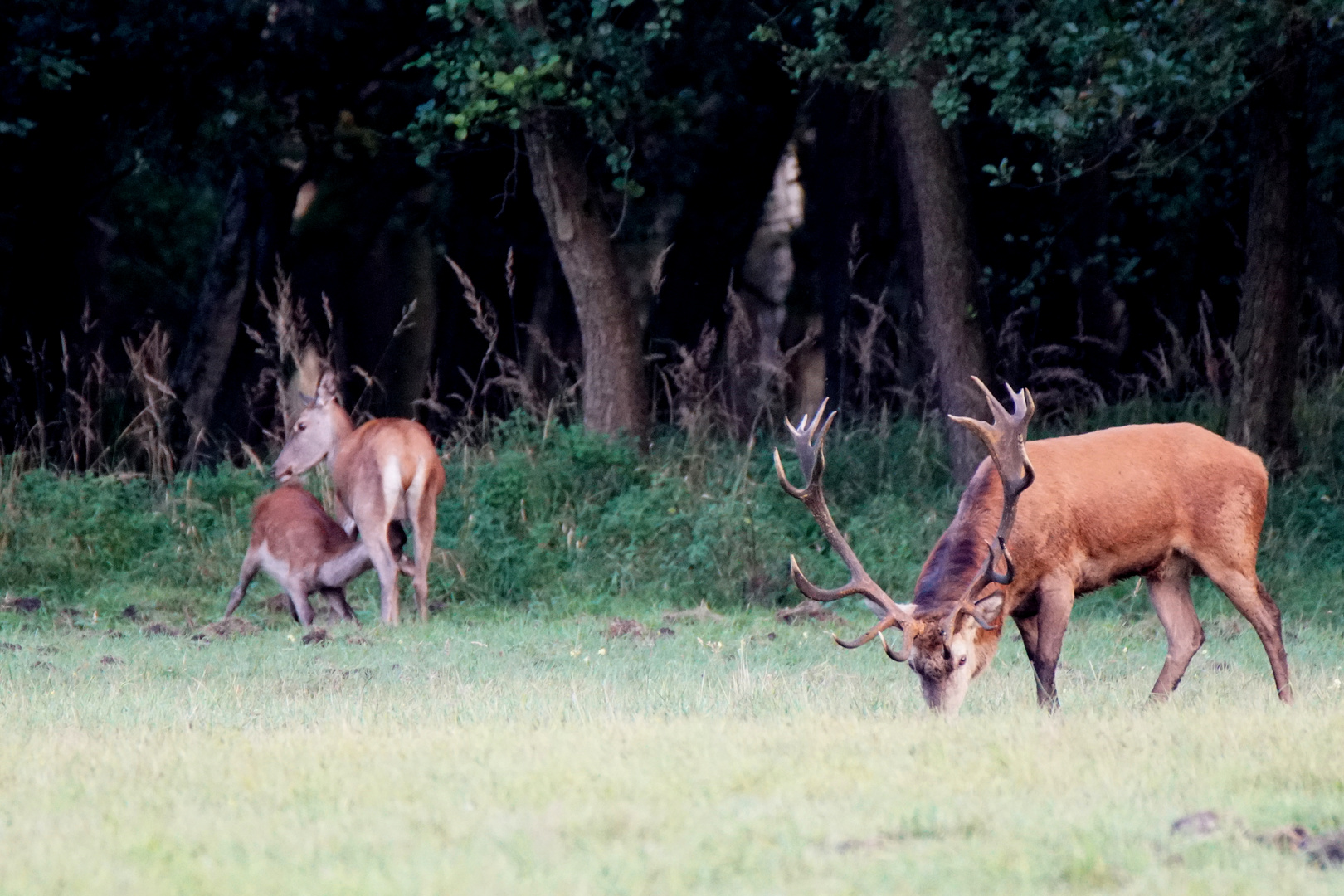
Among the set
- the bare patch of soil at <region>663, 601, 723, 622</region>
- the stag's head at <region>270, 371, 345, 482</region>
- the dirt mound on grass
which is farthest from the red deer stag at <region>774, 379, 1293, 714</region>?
the stag's head at <region>270, 371, 345, 482</region>

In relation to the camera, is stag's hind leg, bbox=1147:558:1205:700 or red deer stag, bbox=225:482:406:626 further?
red deer stag, bbox=225:482:406:626

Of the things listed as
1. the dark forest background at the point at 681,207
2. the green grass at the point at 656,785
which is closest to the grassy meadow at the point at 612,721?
the green grass at the point at 656,785

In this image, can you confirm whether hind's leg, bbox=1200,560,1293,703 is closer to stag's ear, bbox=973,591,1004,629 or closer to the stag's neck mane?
the stag's neck mane

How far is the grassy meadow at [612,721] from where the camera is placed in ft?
14.8

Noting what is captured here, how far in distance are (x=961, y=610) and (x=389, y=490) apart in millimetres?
5655

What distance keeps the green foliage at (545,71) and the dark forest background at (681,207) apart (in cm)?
4

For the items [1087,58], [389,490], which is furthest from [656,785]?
[1087,58]

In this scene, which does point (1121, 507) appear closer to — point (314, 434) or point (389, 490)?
point (389, 490)

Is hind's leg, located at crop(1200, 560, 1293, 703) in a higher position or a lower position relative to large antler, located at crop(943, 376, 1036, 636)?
lower

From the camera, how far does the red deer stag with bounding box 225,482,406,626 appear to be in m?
11.9

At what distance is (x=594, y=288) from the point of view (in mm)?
14578

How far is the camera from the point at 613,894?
Answer: 13.7ft

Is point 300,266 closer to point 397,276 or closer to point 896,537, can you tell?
point 397,276

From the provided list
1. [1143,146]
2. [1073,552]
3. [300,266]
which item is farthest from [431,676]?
[300,266]
